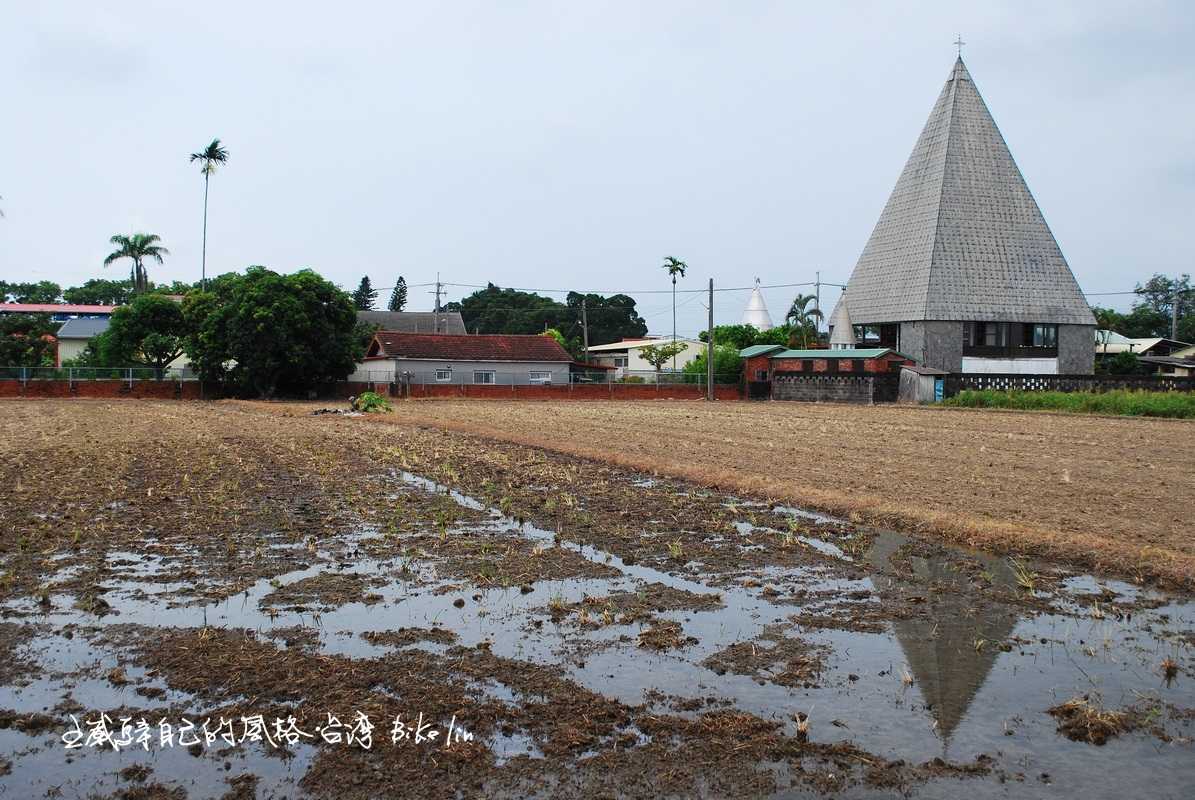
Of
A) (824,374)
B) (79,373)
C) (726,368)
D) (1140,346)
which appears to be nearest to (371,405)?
(79,373)

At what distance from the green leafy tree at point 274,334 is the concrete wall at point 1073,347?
37368 mm

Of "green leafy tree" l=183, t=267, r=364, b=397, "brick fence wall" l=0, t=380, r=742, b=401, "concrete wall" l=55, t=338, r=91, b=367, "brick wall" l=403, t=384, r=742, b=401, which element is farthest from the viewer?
"concrete wall" l=55, t=338, r=91, b=367

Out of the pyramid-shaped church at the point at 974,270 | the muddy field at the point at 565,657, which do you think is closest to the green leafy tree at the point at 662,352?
the pyramid-shaped church at the point at 974,270

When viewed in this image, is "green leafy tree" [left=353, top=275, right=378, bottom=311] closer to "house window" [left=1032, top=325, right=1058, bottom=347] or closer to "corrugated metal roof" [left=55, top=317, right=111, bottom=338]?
"corrugated metal roof" [left=55, top=317, right=111, bottom=338]

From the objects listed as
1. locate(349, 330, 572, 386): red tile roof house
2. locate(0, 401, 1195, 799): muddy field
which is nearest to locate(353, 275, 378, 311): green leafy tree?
locate(349, 330, 572, 386): red tile roof house

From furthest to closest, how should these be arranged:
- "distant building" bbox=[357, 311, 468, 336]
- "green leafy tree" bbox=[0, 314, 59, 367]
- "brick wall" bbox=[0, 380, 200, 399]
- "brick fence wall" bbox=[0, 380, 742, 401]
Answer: "distant building" bbox=[357, 311, 468, 336] → "green leafy tree" bbox=[0, 314, 59, 367] → "brick fence wall" bbox=[0, 380, 742, 401] → "brick wall" bbox=[0, 380, 200, 399]

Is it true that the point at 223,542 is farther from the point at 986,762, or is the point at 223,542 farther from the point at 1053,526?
the point at 1053,526

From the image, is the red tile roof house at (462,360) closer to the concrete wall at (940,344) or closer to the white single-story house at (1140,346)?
the concrete wall at (940,344)

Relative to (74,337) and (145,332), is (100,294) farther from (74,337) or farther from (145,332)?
(145,332)

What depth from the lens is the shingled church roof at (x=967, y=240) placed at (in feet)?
166

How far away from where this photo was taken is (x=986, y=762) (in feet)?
15.7

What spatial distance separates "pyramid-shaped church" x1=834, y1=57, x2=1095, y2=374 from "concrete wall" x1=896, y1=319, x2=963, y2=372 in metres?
0.05

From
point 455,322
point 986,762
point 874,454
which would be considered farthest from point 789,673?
point 455,322

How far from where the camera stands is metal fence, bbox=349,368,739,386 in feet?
176
